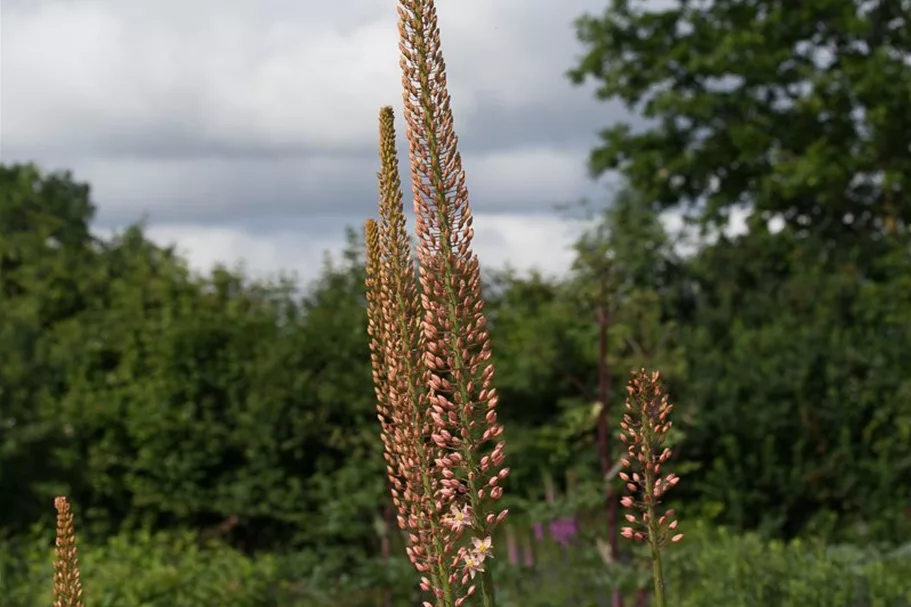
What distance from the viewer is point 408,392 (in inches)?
105

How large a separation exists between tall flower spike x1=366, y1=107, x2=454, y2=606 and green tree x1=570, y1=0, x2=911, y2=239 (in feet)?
67.4

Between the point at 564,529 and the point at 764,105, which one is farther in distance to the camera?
the point at 764,105

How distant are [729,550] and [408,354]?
6695 mm

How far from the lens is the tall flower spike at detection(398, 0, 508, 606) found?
2.57 m

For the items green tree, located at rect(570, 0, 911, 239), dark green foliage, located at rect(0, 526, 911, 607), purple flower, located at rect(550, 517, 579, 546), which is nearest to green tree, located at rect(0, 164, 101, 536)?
dark green foliage, located at rect(0, 526, 911, 607)

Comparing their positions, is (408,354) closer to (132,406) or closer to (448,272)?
(448,272)

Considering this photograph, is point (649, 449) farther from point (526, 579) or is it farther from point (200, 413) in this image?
point (200, 413)

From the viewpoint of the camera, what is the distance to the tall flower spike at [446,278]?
8.43 feet

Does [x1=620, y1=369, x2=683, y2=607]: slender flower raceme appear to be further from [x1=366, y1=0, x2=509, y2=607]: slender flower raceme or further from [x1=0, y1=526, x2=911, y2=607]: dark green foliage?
[x1=0, y1=526, x2=911, y2=607]: dark green foliage

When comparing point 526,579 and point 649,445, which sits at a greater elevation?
point 649,445

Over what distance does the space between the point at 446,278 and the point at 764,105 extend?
22.5 meters

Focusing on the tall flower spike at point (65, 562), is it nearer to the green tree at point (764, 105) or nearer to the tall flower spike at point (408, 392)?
the tall flower spike at point (408, 392)

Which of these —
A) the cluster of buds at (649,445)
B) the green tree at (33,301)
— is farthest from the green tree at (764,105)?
the cluster of buds at (649,445)

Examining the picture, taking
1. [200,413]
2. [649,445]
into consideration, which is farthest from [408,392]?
[200,413]
